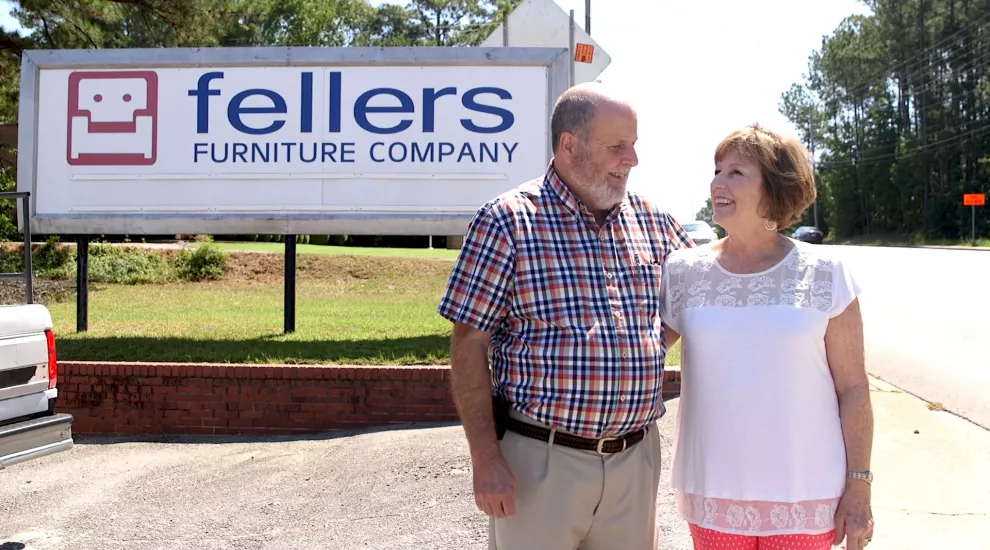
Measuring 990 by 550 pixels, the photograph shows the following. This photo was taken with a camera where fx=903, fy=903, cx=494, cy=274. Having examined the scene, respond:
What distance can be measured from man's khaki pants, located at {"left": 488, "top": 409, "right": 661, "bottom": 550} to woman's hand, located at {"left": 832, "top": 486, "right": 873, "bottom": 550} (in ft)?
1.83

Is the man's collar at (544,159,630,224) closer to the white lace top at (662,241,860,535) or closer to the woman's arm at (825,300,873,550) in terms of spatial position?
the white lace top at (662,241,860,535)

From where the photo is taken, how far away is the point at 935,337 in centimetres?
1145

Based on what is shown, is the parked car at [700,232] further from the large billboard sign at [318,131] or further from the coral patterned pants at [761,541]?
the coral patterned pants at [761,541]

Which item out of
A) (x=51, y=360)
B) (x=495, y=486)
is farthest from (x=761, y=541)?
(x=51, y=360)

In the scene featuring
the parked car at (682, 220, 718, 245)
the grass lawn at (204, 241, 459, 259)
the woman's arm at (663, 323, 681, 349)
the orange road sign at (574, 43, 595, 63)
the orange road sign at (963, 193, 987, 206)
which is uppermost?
the orange road sign at (963, 193, 987, 206)

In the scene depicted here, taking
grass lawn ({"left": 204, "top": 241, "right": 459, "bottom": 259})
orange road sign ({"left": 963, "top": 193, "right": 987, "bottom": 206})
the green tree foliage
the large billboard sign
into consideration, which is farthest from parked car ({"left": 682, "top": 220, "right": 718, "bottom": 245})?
the green tree foliage

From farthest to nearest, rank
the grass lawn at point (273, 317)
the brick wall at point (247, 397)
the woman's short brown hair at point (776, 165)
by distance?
the grass lawn at point (273, 317) < the brick wall at point (247, 397) < the woman's short brown hair at point (776, 165)

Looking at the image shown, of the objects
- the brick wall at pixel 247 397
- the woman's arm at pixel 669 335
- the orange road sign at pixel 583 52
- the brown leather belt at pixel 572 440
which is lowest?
the brick wall at pixel 247 397

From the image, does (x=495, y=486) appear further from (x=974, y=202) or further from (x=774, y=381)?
(x=974, y=202)

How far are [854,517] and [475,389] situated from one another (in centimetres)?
112

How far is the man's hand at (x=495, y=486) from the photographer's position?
8.24 ft

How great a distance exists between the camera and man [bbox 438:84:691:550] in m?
2.55

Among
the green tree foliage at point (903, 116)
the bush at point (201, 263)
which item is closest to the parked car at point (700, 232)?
the bush at point (201, 263)

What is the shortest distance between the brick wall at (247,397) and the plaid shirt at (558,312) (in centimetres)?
447
